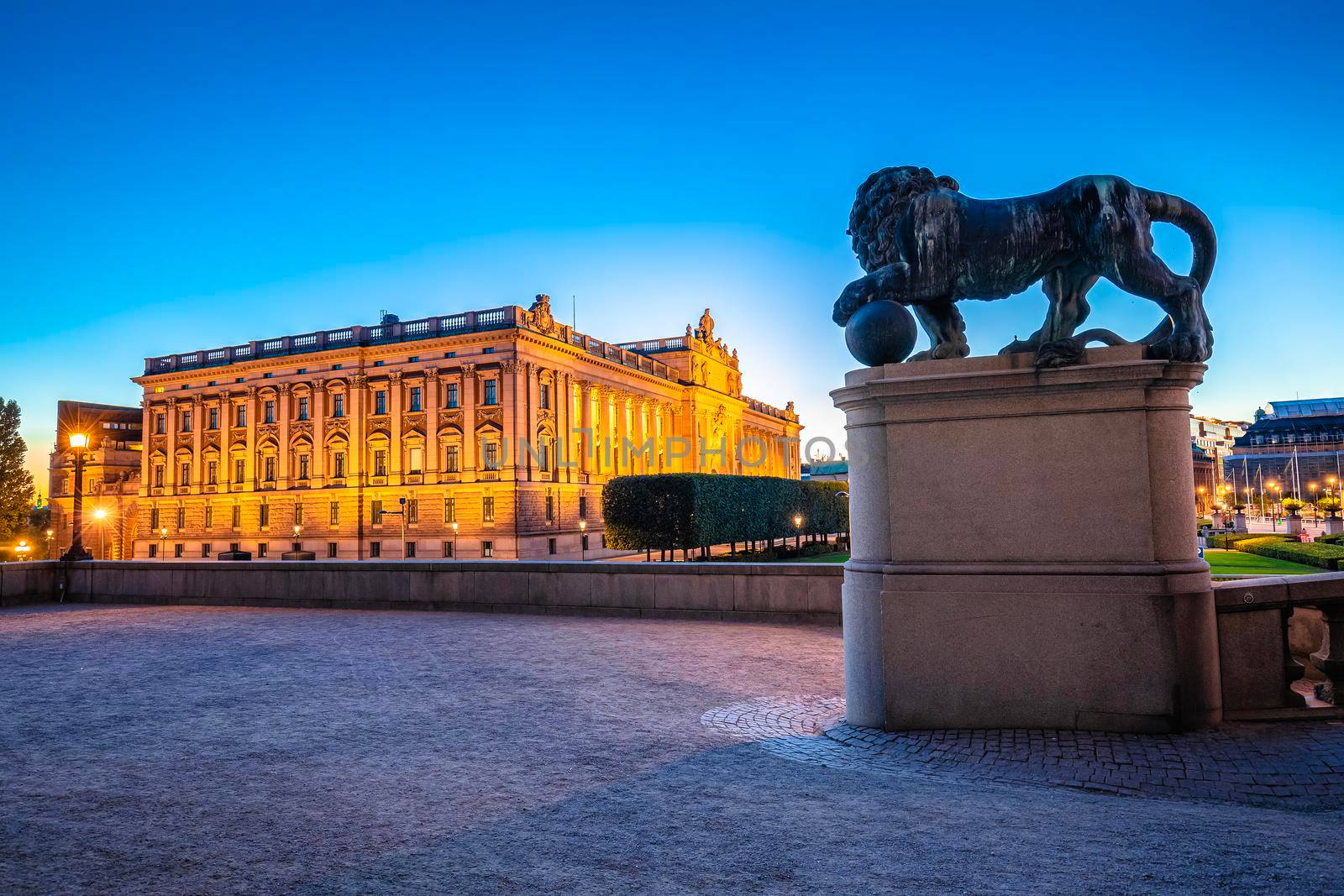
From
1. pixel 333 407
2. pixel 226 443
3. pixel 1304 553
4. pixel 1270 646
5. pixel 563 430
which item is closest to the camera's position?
pixel 1270 646

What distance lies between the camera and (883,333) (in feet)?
21.3

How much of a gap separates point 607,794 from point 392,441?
68.3 meters

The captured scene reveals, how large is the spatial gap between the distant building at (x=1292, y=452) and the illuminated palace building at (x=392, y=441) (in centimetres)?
9727

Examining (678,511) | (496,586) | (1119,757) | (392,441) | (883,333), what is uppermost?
(392,441)

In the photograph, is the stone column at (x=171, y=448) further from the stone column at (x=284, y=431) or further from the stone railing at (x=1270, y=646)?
the stone railing at (x=1270, y=646)

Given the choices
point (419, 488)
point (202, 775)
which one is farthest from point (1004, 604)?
point (419, 488)

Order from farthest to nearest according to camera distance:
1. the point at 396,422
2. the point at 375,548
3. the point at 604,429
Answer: the point at 604,429 < the point at 396,422 < the point at 375,548

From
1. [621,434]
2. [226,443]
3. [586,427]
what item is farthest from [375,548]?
[621,434]

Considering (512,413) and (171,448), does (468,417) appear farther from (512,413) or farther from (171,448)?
(171,448)

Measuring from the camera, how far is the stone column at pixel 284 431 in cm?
7212

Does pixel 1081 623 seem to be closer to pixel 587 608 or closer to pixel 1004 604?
pixel 1004 604

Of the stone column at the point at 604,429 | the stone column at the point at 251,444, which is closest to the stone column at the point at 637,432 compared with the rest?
the stone column at the point at 604,429

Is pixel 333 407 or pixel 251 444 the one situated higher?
pixel 333 407

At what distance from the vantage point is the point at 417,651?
35.3 feet
